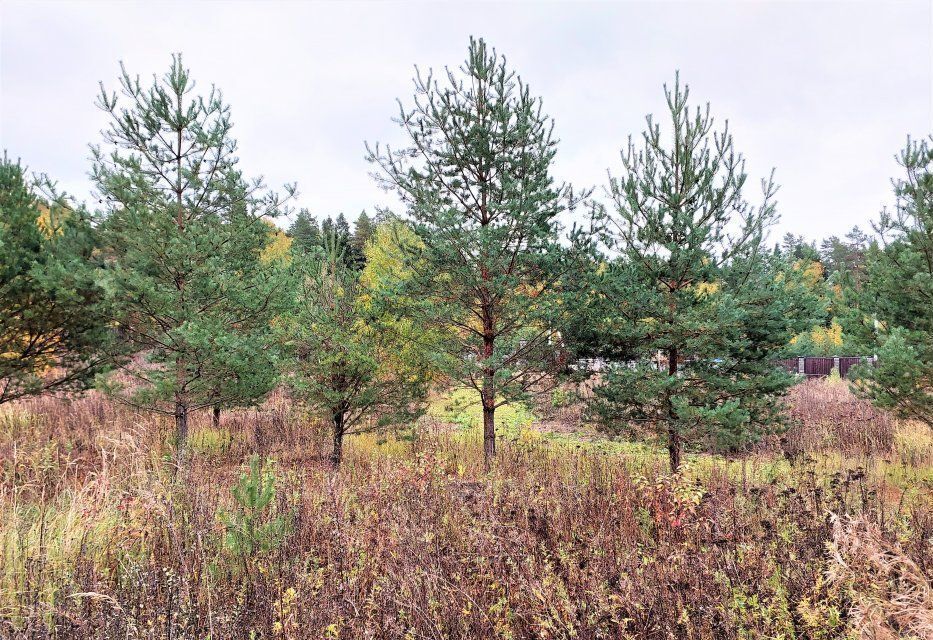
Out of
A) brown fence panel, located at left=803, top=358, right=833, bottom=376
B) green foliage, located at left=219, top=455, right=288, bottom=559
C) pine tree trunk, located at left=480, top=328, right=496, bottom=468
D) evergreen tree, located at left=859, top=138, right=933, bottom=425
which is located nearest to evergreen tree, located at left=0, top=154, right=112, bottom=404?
green foliage, located at left=219, top=455, right=288, bottom=559

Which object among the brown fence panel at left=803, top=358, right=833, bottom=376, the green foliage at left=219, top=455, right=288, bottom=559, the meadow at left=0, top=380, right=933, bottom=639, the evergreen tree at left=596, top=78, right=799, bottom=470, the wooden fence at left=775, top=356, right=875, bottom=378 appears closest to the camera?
the meadow at left=0, top=380, right=933, bottom=639

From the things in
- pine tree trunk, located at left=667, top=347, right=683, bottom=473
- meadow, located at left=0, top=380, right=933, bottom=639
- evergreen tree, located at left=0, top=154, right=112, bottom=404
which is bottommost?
meadow, located at left=0, top=380, right=933, bottom=639

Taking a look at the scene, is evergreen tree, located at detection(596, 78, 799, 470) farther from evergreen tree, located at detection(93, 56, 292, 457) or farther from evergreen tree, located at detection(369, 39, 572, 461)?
evergreen tree, located at detection(93, 56, 292, 457)

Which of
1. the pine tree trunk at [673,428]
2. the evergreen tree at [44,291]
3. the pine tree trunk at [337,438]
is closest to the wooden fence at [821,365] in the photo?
the pine tree trunk at [673,428]

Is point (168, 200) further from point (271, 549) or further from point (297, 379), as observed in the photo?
point (271, 549)

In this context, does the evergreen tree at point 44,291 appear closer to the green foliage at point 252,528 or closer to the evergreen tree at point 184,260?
the evergreen tree at point 184,260

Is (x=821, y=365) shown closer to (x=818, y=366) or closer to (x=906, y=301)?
(x=818, y=366)

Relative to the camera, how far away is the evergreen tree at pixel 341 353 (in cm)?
720

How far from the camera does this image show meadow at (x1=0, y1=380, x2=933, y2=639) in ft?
8.42

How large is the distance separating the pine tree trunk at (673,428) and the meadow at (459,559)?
0.46m

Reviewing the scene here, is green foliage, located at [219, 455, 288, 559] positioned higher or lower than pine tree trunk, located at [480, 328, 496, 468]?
lower

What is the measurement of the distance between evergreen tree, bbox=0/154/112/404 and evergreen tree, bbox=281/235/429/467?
107 inches

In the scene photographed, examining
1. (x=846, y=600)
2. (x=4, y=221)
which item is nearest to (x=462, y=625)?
(x=846, y=600)

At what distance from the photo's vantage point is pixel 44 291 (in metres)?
6.77
